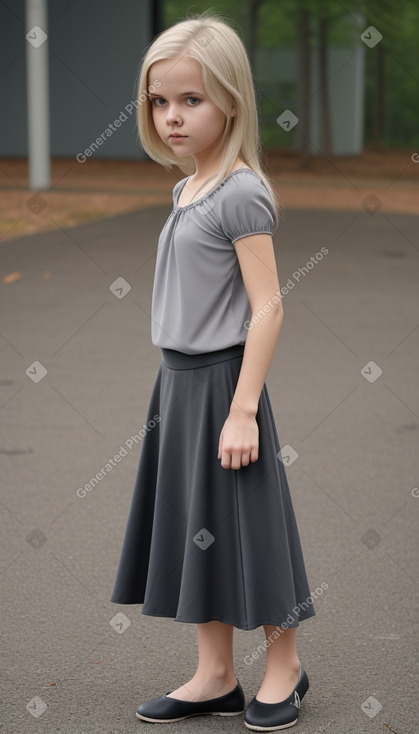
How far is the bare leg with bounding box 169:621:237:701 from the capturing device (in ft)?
9.95

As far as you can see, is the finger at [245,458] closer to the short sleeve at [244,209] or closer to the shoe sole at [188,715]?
the short sleeve at [244,209]

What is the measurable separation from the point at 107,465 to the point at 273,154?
28.5 m

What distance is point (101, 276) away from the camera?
10.9 m

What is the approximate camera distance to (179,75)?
2.68 metres

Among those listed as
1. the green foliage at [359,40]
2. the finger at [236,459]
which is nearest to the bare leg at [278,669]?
the finger at [236,459]

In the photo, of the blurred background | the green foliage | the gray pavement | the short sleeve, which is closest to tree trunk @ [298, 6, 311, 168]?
the blurred background

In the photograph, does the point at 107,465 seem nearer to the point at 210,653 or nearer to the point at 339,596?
the point at 339,596

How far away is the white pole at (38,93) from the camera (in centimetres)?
1788

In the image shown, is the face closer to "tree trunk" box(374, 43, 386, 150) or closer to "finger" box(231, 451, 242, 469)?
"finger" box(231, 451, 242, 469)

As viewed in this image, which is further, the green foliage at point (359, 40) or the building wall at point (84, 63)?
the building wall at point (84, 63)

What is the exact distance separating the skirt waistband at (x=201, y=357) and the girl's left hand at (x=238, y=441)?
6.0 inches

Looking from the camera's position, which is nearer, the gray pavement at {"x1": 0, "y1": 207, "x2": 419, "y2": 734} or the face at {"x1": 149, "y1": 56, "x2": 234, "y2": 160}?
the face at {"x1": 149, "y1": 56, "x2": 234, "y2": 160}

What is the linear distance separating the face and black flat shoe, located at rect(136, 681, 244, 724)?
1.47 meters

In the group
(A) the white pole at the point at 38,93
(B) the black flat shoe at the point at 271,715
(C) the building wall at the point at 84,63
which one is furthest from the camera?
(C) the building wall at the point at 84,63
